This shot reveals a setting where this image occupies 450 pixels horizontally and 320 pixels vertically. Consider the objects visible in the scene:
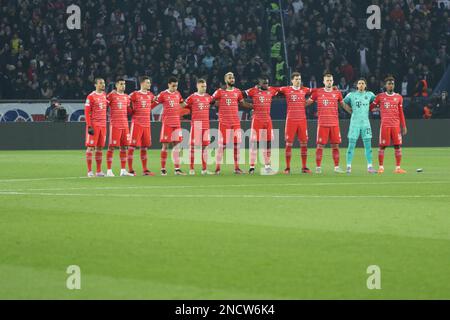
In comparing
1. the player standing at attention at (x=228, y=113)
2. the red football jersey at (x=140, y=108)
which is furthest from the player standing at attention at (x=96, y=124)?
the player standing at attention at (x=228, y=113)

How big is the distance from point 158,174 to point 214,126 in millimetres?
11751

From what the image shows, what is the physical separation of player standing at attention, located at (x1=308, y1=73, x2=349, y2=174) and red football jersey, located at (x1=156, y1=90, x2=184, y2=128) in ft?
10.3

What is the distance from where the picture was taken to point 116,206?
16.7 metres

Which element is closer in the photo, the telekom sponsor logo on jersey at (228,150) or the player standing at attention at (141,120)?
the player standing at attention at (141,120)

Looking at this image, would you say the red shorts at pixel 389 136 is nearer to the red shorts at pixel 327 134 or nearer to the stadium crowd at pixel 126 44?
the red shorts at pixel 327 134

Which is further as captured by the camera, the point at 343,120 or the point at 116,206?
the point at 343,120

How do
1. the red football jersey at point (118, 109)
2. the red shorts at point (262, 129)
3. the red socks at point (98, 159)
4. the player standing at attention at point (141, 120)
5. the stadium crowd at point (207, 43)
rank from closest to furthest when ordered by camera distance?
the red socks at point (98, 159) < the red football jersey at point (118, 109) < the player standing at attention at point (141, 120) < the red shorts at point (262, 129) < the stadium crowd at point (207, 43)

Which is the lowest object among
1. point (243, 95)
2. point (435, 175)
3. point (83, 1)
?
point (435, 175)

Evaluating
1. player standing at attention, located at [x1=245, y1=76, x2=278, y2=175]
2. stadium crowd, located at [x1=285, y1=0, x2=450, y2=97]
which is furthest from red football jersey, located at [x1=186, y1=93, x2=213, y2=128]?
stadium crowd, located at [x1=285, y1=0, x2=450, y2=97]

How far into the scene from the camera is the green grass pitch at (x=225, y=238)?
9539 mm

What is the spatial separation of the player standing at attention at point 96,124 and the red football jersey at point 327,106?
4870 millimetres

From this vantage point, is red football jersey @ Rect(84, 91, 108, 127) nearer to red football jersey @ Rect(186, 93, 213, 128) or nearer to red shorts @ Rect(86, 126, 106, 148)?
red shorts @ Rect(86, 126, 106, 148)
